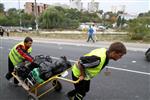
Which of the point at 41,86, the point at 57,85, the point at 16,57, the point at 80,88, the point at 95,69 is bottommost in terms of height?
the point at 57,85

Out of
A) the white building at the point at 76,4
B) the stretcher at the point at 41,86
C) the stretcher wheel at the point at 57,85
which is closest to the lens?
the stretcher at the point at 41,86

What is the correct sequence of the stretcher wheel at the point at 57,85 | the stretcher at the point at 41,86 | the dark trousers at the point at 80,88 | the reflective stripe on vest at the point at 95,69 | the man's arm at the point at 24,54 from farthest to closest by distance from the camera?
the stretcher wheel at the point at 57,85, the man's arm at the point at 24,54, the stretcher at the point at 41,86, the dark trousers at the point at 80,88, the reflective stripe on vest at the point at 95,69

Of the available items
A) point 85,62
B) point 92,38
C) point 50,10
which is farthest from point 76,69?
point 50,10

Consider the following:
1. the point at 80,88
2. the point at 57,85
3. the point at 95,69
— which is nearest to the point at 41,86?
the point at 57,85

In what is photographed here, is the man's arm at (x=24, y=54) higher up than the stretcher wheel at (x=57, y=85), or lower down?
higher up

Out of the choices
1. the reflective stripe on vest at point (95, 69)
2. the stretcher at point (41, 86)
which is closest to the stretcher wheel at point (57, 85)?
the stretcher at point (41, 86)

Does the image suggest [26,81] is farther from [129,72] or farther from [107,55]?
[129,72]

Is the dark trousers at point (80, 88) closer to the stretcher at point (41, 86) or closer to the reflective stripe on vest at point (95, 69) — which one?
the reflective stripe on vest at point (95, 69)

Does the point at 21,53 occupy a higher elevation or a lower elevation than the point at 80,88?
higher

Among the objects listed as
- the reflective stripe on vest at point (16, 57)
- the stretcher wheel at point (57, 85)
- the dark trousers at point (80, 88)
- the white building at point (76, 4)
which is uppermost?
the white building at point (76, 4)

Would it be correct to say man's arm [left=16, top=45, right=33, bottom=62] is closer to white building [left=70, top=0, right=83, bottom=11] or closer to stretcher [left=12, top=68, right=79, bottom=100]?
stretcher [left=12, top=68, right=79, bottom=100]

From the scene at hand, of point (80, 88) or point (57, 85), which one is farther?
point (57, 85)

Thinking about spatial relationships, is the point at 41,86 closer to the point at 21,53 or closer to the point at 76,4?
the point at 21,53

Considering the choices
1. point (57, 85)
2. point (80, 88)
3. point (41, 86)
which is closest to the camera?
point (80, 88)
